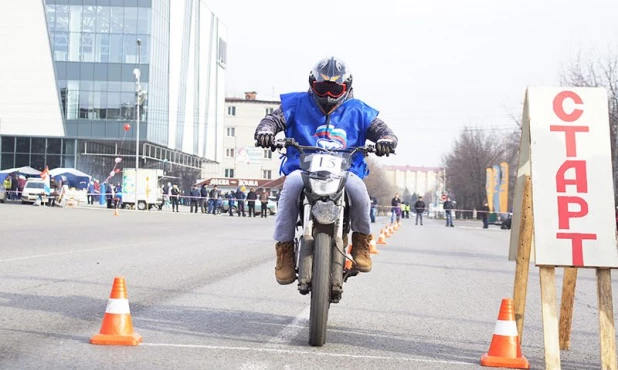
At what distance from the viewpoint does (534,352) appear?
614 cm

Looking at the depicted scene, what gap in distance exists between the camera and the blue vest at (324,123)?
661cm

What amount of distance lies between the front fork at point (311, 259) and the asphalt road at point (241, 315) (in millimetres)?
406

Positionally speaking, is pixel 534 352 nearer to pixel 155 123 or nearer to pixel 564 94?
pixel 564 94

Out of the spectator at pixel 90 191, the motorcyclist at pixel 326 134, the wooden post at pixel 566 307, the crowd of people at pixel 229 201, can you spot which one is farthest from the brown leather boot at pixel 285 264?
the spectator at pixel 90 191

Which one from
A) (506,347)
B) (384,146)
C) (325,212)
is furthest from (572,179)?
(325,212)

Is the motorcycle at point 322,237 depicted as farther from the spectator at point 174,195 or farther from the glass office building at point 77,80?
the glass office building at point 77,80

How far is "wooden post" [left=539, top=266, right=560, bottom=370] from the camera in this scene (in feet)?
16.6

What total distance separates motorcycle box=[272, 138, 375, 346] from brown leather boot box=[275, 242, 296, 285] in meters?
0.22

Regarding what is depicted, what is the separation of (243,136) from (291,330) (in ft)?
376

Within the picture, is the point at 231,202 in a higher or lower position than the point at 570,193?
higher

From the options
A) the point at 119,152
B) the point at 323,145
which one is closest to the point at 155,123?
the point at 119,152

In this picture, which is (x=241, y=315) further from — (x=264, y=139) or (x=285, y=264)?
(x=264, y=139)

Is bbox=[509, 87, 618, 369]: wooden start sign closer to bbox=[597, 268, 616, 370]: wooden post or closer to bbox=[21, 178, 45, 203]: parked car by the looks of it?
bbox=[597, 268, 616, 370]: wooden post

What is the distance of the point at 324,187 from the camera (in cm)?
588
